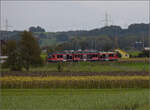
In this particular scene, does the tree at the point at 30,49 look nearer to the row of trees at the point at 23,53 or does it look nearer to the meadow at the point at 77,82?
the row of trees at the point at 23,53

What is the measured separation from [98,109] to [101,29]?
9531cm

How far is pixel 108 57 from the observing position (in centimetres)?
5500

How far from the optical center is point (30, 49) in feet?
160

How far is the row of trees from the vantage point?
44.5 metres

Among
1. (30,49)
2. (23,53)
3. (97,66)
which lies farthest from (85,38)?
(23,53)

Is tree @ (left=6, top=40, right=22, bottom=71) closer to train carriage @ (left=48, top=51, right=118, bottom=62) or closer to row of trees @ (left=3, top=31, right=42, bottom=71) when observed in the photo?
row of trees @ (left=3, top=31, right=42, bottom=71)

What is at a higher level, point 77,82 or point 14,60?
point 14,60

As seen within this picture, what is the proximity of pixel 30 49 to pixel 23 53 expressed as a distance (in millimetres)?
2451

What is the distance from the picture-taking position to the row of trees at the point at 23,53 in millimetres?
44531

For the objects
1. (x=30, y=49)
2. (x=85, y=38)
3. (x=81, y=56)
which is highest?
(x=85, y=38)

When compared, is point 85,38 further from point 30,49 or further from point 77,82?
point 77,82

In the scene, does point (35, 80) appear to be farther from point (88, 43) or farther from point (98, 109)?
point (88, 43)

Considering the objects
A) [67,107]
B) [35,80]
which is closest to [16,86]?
[35,80]

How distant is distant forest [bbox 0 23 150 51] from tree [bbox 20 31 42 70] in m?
9.14
